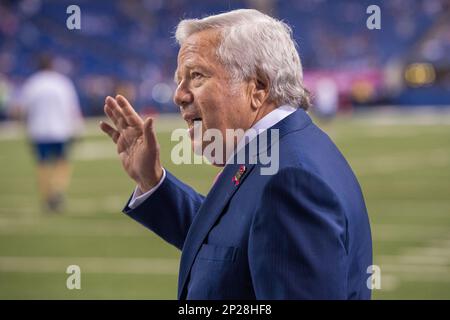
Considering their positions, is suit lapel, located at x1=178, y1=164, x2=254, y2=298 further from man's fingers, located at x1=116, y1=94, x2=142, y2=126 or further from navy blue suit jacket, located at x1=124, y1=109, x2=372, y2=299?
man's fingers, located at x1=116, y1=94, x2=142, y2=126

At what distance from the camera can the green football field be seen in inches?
346

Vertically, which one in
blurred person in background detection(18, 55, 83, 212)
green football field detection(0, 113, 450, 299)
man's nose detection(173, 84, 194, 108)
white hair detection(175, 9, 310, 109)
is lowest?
green football field detection(0, 113, 450, 299)

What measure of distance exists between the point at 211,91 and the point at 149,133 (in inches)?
11.8

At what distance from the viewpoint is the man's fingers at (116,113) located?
339 cm

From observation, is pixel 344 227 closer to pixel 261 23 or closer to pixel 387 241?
pixel 261 23

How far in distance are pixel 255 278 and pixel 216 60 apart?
721mm

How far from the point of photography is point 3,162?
21.3m

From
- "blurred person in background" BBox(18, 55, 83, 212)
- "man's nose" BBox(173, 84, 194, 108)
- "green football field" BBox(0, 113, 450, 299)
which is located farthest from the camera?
"blurred person in background" BBox(18, 55, 83, 212)

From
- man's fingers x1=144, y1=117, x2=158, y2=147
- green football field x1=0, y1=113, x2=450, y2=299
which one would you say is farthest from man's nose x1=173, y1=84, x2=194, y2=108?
green football field x1=0, y1=113, x2=450, y2=299

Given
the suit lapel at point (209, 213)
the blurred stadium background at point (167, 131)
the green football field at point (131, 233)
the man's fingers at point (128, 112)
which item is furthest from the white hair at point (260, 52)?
the green football field at point (131, 233)

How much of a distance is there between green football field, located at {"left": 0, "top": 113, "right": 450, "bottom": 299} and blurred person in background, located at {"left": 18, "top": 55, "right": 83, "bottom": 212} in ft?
1.23

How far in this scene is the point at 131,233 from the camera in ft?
38.3

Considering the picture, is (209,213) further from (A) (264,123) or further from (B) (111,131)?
(B) (111,131)

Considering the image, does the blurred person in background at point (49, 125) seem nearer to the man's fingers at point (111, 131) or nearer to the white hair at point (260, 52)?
the man's fingers at point (111, 131)
